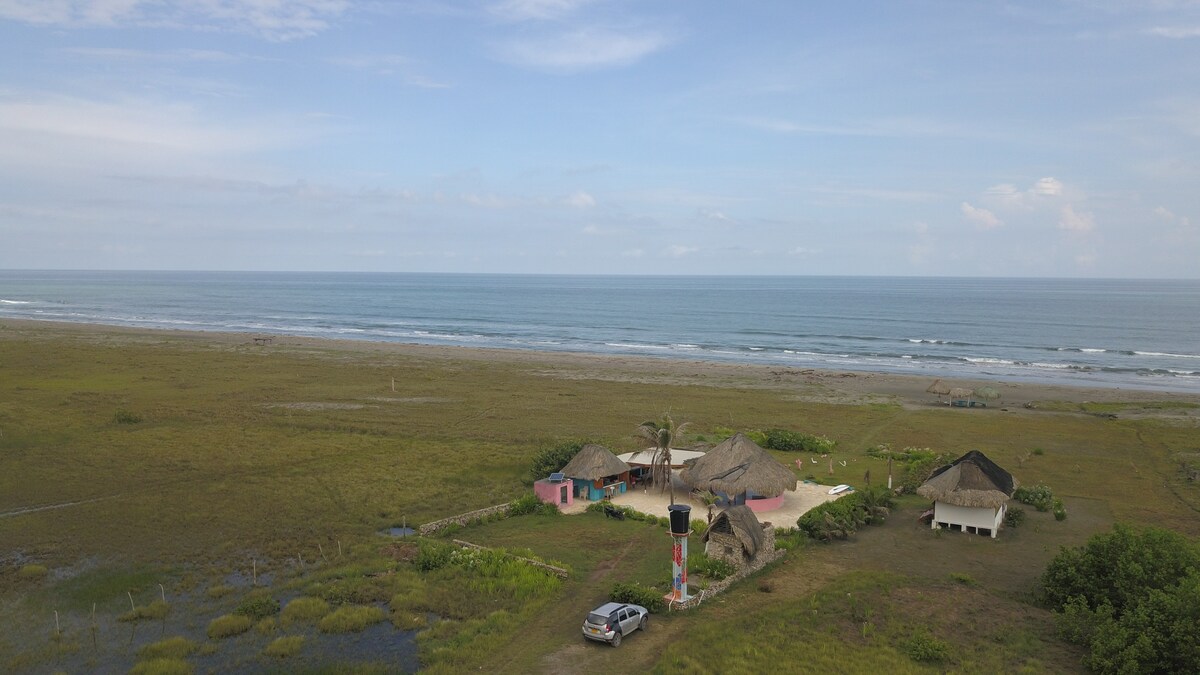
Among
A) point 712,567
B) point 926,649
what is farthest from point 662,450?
point 926,649

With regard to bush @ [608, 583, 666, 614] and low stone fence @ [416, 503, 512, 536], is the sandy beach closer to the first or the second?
low stone fence @ [416, 503, 512, 536]

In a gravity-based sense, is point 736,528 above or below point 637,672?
above

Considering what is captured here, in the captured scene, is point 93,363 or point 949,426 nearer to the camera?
point 949,426

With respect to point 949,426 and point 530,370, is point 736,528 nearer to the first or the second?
point 949,426

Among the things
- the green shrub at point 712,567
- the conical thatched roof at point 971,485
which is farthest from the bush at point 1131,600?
the green shrub at point 712,567

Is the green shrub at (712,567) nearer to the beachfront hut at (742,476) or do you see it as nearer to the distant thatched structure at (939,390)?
the beachfront hut at (742,476)

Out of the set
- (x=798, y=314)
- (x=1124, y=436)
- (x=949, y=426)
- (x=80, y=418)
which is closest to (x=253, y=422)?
(x=80, y=418)

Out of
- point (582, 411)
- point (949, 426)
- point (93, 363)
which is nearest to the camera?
point (949, 426)
